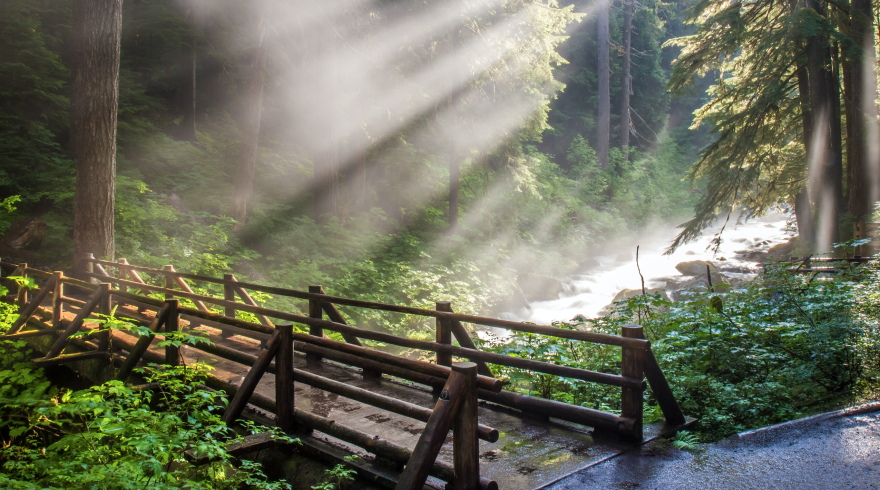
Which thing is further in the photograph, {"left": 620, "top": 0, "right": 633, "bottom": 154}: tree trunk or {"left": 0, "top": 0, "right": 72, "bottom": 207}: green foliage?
{"left": 620, "top": 0, "right": 633, "bottom": 154}: tree trunk

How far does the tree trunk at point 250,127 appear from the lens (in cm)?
1501

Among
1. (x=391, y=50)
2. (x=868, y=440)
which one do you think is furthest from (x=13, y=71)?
(x=868, y=440)

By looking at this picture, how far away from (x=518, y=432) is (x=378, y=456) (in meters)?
1.47

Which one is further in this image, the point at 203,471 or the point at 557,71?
the point at 557,71

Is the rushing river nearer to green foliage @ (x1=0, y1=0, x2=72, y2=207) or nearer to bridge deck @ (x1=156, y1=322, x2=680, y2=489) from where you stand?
bridge deck @ (x1=156, y1=322, x2=680, y2=489)

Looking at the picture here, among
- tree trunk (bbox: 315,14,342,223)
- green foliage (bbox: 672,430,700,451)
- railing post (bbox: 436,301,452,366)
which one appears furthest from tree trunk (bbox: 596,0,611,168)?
green foliage (bbox: 672,430,700,451)

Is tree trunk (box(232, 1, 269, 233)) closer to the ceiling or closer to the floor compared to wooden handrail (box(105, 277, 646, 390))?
closer to the ceiling

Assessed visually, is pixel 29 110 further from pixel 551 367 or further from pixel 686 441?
pixel 686 441

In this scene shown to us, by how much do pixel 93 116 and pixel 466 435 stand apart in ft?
34.5

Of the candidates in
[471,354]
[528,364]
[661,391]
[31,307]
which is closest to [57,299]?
[31,307]

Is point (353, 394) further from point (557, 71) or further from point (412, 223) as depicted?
point (557, 71)

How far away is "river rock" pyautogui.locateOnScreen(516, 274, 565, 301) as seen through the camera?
20.4 metres

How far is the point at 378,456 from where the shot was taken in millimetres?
4035

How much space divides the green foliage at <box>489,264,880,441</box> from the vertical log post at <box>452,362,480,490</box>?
256cm
